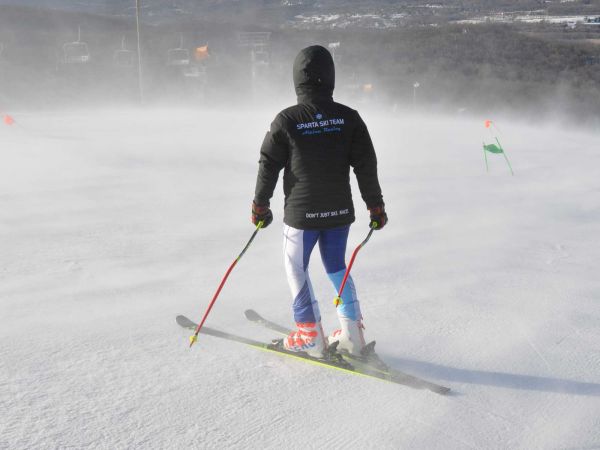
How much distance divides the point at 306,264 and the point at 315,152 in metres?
0.57

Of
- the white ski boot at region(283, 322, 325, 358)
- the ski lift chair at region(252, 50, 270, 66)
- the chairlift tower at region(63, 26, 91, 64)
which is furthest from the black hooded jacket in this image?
the ski lift chair at region(252, 50, 270, 66)

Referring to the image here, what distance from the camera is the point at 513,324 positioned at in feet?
12.5

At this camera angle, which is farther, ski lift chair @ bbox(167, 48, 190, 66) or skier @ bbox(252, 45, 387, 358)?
ski lift chair @ bbox(167, 48, 190, 66)

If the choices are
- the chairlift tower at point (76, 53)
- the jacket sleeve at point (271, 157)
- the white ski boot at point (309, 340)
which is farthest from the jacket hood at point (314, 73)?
the chairlift tower at point (76, 53)

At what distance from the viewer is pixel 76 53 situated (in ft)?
99.0

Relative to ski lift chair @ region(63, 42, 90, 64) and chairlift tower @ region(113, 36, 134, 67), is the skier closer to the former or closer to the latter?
chairlift tower @ region(113, 36, 134, 67)

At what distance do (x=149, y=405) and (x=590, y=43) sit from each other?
101ft

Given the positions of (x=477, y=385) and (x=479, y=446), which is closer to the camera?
(x=479, y=446)

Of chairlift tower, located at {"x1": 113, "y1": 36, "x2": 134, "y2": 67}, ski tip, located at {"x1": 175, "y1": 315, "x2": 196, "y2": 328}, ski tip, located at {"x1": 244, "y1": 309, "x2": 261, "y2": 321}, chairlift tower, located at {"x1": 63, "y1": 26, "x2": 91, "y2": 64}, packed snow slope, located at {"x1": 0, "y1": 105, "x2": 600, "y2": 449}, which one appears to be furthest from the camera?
chairlift tower, located at {"x1": 113, "y1": 36, "x2": 134, "y2": 67}

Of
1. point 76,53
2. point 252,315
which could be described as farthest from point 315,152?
point 76,53

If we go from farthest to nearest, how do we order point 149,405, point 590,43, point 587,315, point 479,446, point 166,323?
point 590,43 → point 587,315 → point 166,323 → point 149,405 → point 479,446

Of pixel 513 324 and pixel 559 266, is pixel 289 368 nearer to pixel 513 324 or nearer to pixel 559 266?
pixel 513 324

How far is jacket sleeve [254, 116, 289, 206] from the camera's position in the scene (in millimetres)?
2898

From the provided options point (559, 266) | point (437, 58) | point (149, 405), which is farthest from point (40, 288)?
point (437, 58)
